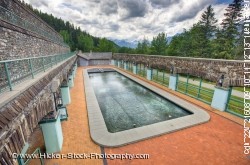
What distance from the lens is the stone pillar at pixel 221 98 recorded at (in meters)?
10.7

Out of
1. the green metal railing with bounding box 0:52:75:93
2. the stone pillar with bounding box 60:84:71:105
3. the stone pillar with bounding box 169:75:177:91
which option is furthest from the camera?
the stone pillar with bounding box 169:75:177:91

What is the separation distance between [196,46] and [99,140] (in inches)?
1255

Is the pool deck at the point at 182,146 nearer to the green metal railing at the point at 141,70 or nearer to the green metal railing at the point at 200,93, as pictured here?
the green metal railing at the point at 200,93

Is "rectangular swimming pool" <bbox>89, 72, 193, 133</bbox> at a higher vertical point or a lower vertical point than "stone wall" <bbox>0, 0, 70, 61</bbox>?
lower

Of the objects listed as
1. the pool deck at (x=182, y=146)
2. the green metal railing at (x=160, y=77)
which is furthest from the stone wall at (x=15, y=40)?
the green metal railing at (x=160, y=77)

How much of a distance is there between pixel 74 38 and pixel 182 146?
329ft

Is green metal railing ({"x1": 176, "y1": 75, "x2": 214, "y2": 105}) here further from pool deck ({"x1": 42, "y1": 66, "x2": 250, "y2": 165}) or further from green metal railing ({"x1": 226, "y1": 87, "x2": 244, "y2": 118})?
pool deck ({"x1": 42, "y1": 66, "x2": 250, "y2": 165})

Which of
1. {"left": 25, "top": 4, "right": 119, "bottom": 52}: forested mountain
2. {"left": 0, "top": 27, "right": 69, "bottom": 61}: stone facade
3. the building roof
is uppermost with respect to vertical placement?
{"left": 25, "top": 4, "right": 119, "bottom": 52}: forested mountain

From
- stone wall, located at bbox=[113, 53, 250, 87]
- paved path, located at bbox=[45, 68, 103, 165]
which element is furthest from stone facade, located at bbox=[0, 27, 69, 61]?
stone wall, located at bbox=[113, 53, 250, 87]

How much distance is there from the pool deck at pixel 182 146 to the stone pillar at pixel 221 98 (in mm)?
1624

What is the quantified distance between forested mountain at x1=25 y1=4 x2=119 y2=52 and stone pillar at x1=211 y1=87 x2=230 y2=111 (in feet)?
208

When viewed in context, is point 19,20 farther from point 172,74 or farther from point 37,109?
point 172,74

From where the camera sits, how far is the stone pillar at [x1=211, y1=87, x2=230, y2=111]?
10.7 m

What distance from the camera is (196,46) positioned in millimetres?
30641
